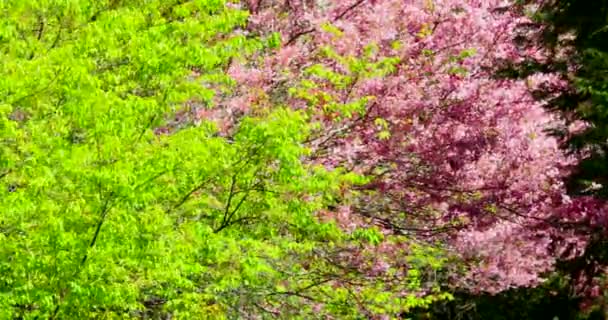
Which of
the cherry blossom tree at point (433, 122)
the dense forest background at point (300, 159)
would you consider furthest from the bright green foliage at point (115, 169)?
the cherry blossom tree at point (433, 122)

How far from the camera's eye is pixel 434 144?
1770 centimetres

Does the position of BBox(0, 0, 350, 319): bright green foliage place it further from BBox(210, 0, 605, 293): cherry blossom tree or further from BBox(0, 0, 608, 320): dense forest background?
BBox(210, 0, 605, 293): cherry blossom tree

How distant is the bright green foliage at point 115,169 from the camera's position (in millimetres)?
9023

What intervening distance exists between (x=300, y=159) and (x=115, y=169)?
5.66 metres

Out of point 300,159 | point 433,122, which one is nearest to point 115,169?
point 300,159

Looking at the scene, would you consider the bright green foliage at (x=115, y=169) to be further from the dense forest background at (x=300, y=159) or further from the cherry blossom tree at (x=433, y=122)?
the cherry blossom tree at (x=433, y=122)

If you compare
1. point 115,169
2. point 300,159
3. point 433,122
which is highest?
point 115,169

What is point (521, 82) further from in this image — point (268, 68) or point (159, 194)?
point (159, 194)

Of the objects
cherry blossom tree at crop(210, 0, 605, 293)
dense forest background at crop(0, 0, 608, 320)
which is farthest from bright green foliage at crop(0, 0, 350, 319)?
cherry blossom tree at crop(210, 0, 605, 293)

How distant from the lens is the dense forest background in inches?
363

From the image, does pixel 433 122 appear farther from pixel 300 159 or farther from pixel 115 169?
pixel 115 169

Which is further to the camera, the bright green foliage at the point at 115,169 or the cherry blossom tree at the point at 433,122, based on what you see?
the cherry blossom tree at the point at 433,122

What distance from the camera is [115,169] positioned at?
8.92 meters

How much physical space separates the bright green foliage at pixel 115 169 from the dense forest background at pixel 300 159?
0.03 metres
